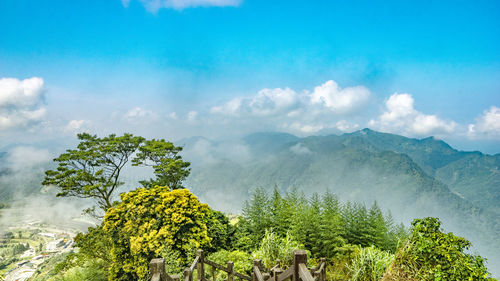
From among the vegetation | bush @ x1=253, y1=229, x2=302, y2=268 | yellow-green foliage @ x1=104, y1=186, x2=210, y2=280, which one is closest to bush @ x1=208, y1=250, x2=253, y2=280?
the vegetation

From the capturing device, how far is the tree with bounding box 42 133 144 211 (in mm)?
14500

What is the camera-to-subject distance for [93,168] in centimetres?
1584

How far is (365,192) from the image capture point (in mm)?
175250

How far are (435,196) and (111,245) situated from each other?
171539mm

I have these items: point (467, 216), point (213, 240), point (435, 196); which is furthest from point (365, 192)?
point (213, 240)

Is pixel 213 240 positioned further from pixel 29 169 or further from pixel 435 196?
pixel 435 196

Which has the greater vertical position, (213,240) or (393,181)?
(393,181)

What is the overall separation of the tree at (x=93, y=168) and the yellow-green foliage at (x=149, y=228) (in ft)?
21.8

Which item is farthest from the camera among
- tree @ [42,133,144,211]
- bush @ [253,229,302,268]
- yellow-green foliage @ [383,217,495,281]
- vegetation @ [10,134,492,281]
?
tree @ [42,133,144,211]

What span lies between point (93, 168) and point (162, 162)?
4.09m

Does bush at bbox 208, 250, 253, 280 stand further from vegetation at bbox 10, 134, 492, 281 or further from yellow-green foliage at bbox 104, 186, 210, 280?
yellow-green foliage at bbox 104, 186, 210, 280

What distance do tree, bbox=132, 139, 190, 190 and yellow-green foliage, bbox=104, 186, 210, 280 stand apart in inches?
295

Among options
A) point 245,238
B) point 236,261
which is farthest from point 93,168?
point 236,261

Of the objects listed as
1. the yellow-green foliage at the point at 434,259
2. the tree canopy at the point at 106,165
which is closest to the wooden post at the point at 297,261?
the yellow-green foliage at the point at 434,259
